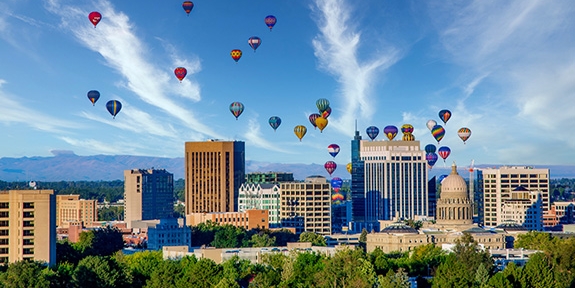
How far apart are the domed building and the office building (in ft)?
258

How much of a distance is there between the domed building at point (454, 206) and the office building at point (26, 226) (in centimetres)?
7856

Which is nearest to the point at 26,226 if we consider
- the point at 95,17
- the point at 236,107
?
the point at 95,17

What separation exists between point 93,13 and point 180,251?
151ft

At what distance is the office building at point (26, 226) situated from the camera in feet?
391

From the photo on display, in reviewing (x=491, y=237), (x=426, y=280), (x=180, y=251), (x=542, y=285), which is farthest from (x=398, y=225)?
(x=542, y=285)

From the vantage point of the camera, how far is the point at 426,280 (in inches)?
4486

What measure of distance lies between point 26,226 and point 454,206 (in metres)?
83.4

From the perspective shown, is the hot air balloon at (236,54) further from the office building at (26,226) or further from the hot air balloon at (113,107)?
the office building at (26,226)

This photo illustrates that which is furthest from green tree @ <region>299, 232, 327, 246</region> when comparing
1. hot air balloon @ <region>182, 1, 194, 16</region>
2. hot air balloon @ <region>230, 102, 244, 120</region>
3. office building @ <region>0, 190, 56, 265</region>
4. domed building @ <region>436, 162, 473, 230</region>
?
office building @ <region>0, 190, 56, 265</region>

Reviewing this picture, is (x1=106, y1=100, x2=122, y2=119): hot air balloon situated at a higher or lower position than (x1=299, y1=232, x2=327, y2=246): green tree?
higher

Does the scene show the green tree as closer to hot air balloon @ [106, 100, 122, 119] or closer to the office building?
hot air balloon @ [106, 100, 122, 119]

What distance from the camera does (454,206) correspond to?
594 ft

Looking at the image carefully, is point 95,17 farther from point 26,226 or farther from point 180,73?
point 26,226

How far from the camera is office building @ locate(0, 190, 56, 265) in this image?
11925 cm
